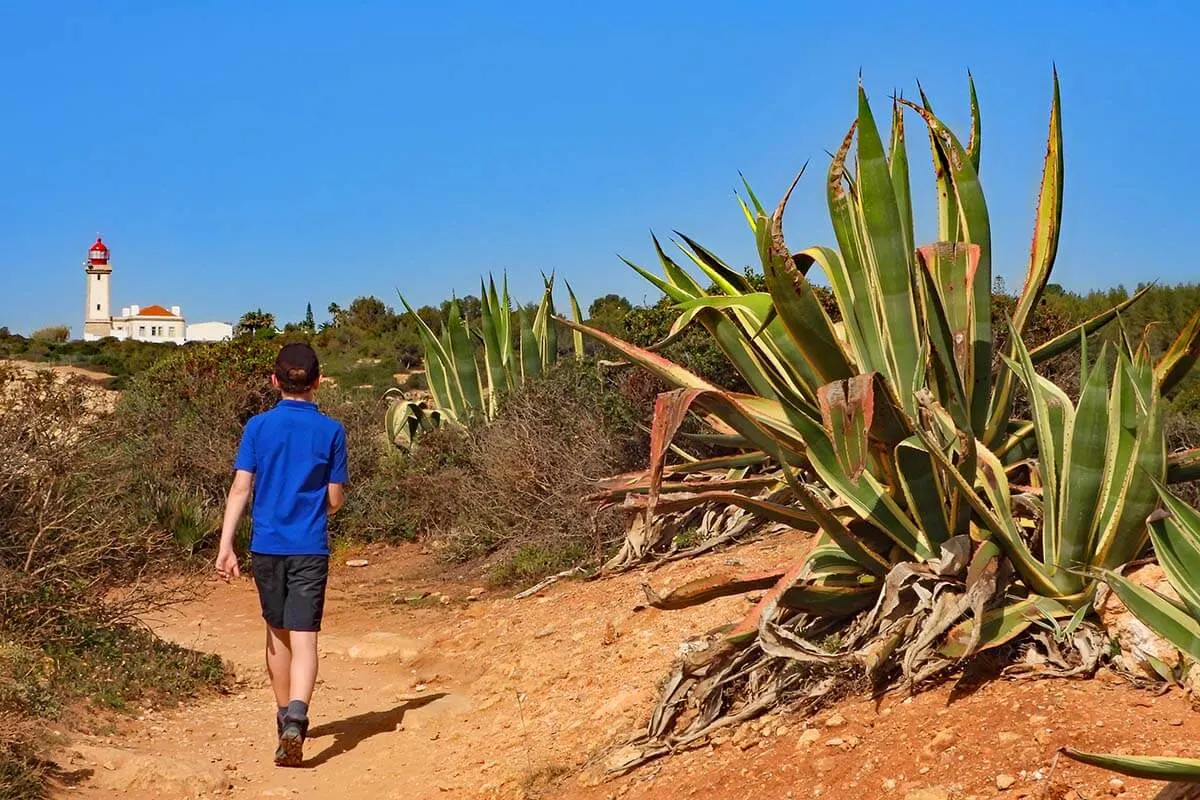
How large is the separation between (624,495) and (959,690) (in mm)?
1704

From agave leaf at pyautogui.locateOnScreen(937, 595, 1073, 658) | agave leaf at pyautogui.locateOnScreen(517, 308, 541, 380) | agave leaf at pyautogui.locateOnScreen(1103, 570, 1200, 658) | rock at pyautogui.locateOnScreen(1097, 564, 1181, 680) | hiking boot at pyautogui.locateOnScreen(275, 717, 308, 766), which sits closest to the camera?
agave leaf at pyautogui.locateOnScreen(1103, 570, 1200, 658)

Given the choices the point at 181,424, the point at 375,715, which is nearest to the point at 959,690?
the point at 375,715

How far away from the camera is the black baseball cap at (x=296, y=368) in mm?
5621

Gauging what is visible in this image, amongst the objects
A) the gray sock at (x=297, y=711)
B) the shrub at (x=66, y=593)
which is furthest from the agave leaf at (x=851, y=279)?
the shrub at (x=66, y=593)

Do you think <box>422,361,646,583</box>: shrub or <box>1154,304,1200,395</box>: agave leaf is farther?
<box>422,361,646,583</box>: shrub

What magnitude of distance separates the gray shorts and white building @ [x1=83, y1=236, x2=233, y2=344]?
249 feet

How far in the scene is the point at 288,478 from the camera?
5555mm

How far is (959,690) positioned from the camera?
421 centimetres

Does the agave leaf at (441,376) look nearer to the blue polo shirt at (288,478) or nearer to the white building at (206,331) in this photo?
the blue polo shirt at (288,478)

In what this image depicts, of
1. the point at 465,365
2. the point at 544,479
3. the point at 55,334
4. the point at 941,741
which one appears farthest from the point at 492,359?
the point at 55,334

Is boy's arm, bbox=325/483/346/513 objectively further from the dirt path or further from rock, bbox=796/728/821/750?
rock, bbox=796/728/821/750

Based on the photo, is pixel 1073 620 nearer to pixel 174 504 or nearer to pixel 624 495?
pixel 624 495

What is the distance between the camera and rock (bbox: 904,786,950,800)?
361 centimetres

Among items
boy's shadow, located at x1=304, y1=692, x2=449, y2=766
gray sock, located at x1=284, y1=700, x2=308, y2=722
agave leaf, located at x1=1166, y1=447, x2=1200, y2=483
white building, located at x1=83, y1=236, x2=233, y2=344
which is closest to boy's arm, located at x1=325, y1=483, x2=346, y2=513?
gray sock, located at x1=284, y1=700, x2=308, y2=722
